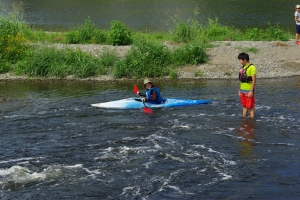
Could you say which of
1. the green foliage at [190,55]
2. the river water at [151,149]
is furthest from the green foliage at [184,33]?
the river water at [151,149]

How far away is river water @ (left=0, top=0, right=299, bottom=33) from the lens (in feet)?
111

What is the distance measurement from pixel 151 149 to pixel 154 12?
1081 inches

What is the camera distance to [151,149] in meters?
12.3

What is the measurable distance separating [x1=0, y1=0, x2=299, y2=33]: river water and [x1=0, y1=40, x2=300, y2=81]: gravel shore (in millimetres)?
7410

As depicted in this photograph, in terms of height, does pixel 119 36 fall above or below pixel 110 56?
above

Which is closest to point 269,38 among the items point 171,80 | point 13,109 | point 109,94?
point 171,80

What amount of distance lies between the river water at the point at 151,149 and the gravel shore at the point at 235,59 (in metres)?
3.12

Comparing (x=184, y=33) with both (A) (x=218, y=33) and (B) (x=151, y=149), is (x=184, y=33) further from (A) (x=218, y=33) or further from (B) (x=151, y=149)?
(B) (x=151, y=149)

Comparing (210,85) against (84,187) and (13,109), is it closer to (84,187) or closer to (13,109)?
(13,109)

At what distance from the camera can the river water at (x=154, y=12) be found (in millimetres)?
33969

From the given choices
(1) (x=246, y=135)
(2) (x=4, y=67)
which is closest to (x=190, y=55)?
(2) (x=4, y=67)

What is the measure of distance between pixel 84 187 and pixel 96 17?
28.5m

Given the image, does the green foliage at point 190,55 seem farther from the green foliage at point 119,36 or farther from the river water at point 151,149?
the river water at point 151,149

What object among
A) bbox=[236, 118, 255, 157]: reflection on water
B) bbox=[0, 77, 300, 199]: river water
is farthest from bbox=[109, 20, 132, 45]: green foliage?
bbox=[236, 118, 255, 157]: reflection on water
